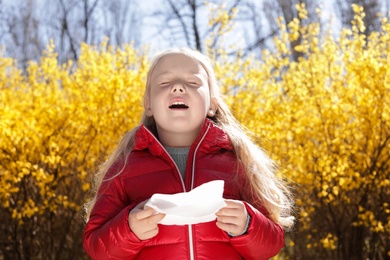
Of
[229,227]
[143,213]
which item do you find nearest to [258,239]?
[229,227]

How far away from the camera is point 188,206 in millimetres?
1580

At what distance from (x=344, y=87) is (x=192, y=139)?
135 inches

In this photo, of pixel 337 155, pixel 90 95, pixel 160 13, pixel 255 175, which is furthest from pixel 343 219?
pixel 160 13

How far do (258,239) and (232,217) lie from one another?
13 centimetres

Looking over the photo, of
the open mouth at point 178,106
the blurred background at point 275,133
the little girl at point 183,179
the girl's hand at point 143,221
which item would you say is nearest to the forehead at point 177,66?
the little girl at point 183,179

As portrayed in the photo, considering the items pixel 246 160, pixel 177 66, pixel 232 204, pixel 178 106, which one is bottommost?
pixel 232 204

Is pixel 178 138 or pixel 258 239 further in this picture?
pixel 178 138

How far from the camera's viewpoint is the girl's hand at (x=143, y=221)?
63.1 inches

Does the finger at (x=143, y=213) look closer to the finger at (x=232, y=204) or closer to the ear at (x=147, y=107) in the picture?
the finger at (x=232, y=204)

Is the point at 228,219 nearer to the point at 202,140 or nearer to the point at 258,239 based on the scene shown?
the point at 258,239

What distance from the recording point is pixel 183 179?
1851 millimetres

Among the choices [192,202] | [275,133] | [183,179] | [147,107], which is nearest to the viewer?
[192,202]

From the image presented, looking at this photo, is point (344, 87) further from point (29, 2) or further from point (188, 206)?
point (29, 2)

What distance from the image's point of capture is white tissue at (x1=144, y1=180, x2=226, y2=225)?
1568mm
